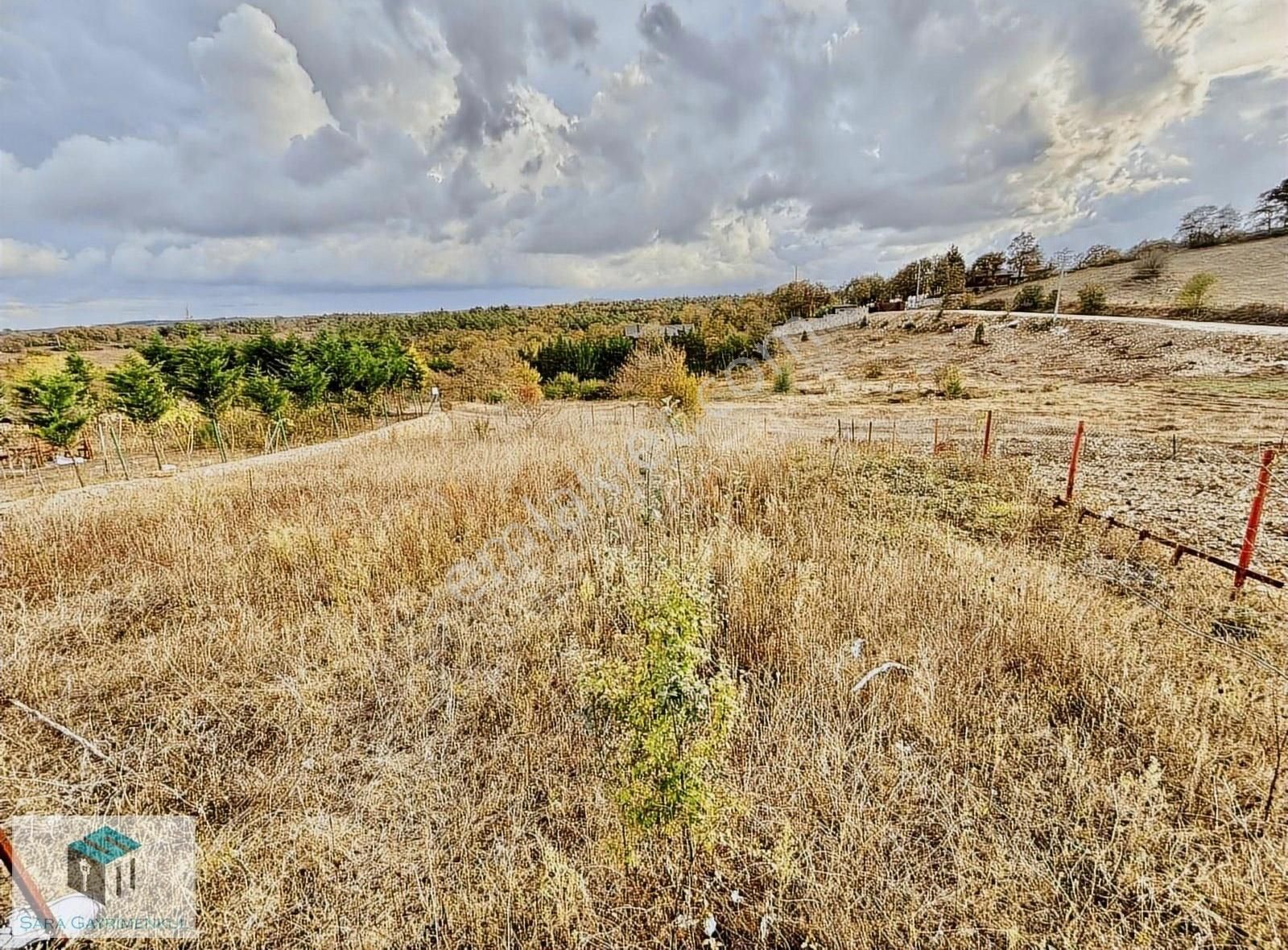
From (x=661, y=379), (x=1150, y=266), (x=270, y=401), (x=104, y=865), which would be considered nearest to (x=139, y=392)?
(x=270, y=401)

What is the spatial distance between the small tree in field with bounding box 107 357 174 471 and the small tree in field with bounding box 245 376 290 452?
1991mm

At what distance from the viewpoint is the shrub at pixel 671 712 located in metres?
1.70

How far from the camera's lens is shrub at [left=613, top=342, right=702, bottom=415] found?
1411 cm

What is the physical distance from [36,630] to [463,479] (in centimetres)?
356

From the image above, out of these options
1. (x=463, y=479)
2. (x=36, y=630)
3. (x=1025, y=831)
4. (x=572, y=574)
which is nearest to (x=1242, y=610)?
(x=1025, y=831)

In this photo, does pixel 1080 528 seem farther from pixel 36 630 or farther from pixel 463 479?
pixel 36 630

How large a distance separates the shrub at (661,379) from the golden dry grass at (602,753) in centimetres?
806

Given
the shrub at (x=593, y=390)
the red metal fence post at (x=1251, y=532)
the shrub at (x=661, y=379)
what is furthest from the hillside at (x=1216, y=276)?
the shrub at (x=593, y=390)

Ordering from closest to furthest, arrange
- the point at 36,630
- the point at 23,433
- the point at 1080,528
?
the point at 36,630 → the point at 1080,528 → the point at 23,433

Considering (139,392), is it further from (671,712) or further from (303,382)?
(671,712)

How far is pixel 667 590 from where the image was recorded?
5.81 ft

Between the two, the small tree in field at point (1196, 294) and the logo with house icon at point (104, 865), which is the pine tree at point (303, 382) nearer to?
the logo with house icon at point (104, 865)

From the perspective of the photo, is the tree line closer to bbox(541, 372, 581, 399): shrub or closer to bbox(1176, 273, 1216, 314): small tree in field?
bbox(541, 372, 581, 399): shrub

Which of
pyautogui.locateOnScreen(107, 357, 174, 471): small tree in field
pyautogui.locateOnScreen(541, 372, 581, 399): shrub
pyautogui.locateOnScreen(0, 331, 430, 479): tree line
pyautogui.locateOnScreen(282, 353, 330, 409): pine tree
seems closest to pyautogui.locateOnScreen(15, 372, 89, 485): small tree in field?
pyautogui.locateOnScreen(0, 331, 430, 479): tree line
